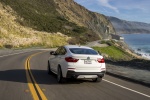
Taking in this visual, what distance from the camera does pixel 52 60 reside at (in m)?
15.2

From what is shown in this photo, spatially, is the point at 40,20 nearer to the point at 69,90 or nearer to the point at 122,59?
the point at 122,59

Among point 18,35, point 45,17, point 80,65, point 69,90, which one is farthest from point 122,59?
point 45,17

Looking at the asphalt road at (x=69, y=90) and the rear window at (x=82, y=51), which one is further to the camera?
the rear window at (x=82, y=51)

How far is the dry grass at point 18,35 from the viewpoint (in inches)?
2662

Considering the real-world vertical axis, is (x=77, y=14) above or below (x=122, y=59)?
above

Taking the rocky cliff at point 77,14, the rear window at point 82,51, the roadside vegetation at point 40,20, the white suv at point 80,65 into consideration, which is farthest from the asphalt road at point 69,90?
the rocky cliff at point 77,14

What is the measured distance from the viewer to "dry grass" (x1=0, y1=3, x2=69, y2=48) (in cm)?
6762

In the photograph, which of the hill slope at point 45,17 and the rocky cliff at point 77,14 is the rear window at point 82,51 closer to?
the hill slope at point 45,17

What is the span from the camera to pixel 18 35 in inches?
2972

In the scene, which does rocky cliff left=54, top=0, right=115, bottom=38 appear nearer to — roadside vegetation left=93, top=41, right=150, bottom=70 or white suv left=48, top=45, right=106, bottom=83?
roadside vegetation left=93, top=41, right=150, bottom=70

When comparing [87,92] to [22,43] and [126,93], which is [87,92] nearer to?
[126,93]

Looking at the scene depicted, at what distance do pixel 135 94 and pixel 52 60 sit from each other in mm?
5570

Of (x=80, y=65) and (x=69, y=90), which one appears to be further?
(x=80, y=65)

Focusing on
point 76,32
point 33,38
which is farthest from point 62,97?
point 76,32
